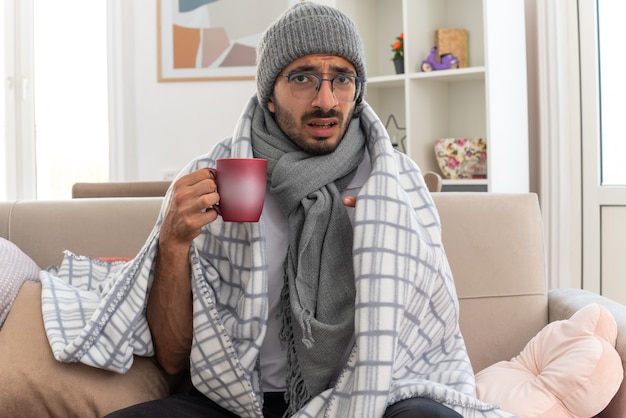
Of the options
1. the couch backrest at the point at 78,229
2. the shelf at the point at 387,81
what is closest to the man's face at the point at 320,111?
the couch backrest at the point at 78,229

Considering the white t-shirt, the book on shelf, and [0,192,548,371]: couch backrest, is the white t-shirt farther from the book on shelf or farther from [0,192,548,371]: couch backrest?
the book on shelf

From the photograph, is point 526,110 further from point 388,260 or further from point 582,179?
point 388,260

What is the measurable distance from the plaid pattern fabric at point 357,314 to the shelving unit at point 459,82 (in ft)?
Answer: 5.59

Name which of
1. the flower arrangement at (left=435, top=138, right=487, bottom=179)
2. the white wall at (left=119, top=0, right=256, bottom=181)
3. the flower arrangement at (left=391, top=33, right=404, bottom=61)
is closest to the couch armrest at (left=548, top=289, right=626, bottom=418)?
the flower arrangement at (left=435, top=138, right=487, bottom=179)

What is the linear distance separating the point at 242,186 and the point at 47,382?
60 cm

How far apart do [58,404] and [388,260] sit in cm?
73

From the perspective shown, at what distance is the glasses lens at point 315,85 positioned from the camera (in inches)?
64.8

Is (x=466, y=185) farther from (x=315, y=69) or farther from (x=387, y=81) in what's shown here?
(x=315, y=69)

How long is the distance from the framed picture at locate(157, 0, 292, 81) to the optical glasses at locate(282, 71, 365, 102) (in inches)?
117

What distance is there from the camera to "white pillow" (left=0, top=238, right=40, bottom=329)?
5.46 ft

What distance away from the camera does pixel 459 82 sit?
367 centimetres

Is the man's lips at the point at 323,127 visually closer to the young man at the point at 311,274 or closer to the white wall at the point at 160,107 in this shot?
the young man at the point at 311,274

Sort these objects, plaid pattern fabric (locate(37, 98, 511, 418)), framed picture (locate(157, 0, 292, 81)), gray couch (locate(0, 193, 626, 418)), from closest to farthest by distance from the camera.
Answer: plaid pattern fabric (locate(37, 98, 511, 418)), gray couch (locate(0, 193, 626, 418)), framed picture (locate(157, 0, 292, 81))

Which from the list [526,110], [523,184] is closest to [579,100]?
[526,110]
